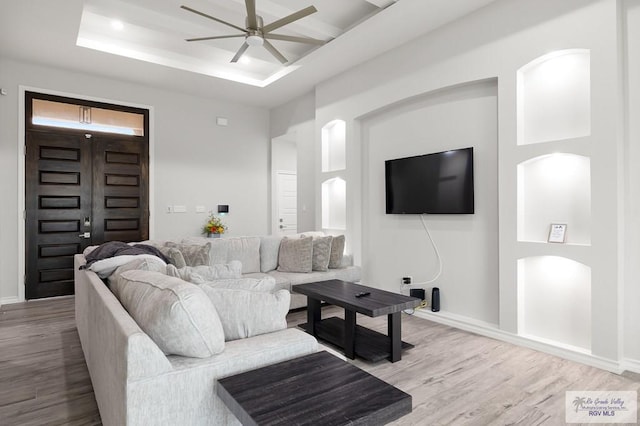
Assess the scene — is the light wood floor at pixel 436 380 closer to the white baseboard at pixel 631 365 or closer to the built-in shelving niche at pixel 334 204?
the white baseboard at pixel 631 365

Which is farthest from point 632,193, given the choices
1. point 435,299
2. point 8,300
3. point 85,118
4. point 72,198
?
point 8,300

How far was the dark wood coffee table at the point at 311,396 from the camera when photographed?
118 cm

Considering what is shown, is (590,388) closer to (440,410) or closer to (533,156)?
(440,410)

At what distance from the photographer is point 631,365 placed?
2777 millimetres

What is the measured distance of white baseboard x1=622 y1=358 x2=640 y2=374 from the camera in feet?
9.04

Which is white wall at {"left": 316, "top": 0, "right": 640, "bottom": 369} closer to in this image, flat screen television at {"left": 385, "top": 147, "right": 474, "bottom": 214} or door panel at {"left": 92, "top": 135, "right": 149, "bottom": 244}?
flat screen television at {"left": 385, "top": 147, "right": 474, "bottom": 214}

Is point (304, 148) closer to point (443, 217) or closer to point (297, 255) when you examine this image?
point (297, 255)

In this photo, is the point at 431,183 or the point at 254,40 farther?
the point at 431,183

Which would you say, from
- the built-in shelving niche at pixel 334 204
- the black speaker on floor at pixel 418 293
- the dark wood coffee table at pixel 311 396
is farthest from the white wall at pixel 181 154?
the dark wood coffee table at pixel 311 396

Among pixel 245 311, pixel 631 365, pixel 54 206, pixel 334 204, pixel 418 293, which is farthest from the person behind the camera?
pixel 334 204

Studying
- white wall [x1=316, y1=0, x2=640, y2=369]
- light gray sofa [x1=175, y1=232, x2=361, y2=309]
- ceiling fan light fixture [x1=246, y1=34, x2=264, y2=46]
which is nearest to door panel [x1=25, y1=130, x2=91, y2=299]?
light gray sofa [x1=175, y1=232, x2=361, y2=309]

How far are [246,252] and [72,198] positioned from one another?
2739 mm

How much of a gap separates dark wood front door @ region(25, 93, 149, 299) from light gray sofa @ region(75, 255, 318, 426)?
4.19 m

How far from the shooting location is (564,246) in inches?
120
